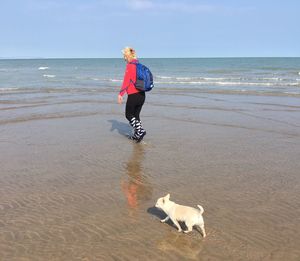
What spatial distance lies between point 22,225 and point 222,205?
2.45m

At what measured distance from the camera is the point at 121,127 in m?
11.1

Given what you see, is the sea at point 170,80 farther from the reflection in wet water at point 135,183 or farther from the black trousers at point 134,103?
the reflection in wet water at point 135,183

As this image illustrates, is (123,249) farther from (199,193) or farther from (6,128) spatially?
(6,128)

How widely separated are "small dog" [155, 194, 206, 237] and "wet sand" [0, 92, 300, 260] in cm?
13

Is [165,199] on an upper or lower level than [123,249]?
upper

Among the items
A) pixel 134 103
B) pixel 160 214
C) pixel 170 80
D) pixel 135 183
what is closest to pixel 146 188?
pixel 135 183

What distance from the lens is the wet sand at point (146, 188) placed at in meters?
Result: 4.07

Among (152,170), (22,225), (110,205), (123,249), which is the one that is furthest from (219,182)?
(22,225)

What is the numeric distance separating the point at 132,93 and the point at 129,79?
0.33 metres

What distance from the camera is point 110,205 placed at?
5.15m

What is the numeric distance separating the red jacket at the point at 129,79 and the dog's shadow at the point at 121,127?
1.59 m

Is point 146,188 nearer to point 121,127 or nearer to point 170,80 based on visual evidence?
point 121,127

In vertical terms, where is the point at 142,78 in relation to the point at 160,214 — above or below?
above

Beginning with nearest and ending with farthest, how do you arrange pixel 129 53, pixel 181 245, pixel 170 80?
pixel 181 245 < pixel 129 53 < pixel 170 80
